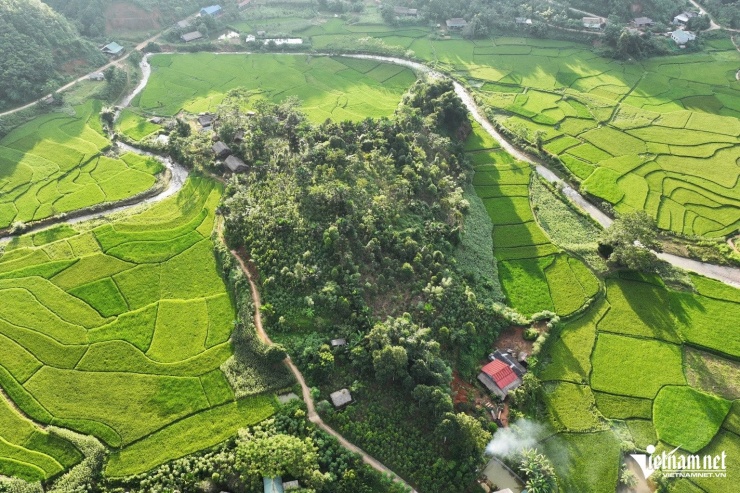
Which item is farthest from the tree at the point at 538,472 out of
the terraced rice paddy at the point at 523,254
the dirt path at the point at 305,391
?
the terraced rice paddy at the point at 523,254

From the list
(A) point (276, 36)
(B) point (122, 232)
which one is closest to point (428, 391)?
(B) point (122, 232)

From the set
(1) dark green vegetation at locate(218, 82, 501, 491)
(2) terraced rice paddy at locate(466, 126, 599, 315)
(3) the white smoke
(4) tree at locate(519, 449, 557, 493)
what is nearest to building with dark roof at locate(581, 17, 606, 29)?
(2) terraced rice paddy at locate(466, 126, 599, 315)

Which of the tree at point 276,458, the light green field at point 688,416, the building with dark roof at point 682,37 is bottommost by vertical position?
the light green field at point 688,416

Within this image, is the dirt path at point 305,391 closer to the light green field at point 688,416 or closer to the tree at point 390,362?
the tree at point 390,362

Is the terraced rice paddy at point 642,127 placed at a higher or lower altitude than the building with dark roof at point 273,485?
higher

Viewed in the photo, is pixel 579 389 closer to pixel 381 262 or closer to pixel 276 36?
pixel 381 262

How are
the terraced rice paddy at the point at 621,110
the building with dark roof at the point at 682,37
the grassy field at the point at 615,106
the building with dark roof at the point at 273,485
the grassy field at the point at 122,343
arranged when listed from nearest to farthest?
1. the building with dark roof at the point at 273,485
2. the grassy field at the point at 122,343
3. the terraced rice paddy at the point at 621,110
4. the grassy field at the point at 615,106
5. the building with dark roof at the point at 682,37

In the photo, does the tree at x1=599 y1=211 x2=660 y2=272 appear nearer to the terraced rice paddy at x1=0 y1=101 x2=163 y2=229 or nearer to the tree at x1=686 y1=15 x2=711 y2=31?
the terraced rice paddy at x1=0 y1=101 x2=163 y2=229
